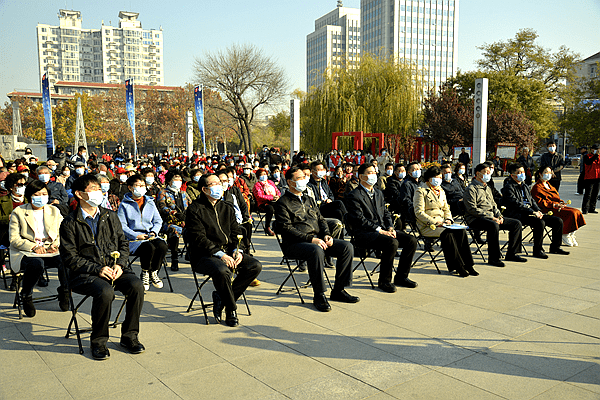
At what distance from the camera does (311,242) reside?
18.8ft

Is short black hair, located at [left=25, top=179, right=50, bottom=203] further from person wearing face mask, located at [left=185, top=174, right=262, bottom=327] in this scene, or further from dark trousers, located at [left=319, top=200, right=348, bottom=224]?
dark trousers, located at [left=319, top=200, right=348, bottom=224]

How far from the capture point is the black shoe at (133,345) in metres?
4.25

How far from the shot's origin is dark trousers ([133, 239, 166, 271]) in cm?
630

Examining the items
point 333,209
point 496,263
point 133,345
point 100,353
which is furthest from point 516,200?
point 100,353

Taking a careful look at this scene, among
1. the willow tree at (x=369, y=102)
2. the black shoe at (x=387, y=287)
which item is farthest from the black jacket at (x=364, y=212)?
the willow tree at (x=369, y=102)

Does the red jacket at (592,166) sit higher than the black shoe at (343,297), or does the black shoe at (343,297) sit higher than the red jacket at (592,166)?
the red jacket at (592,166)

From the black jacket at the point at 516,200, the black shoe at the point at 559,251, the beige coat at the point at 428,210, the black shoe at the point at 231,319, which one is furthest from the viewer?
the black jacket at the point at 516,200

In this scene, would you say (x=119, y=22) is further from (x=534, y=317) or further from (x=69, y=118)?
(x=534, y=317)

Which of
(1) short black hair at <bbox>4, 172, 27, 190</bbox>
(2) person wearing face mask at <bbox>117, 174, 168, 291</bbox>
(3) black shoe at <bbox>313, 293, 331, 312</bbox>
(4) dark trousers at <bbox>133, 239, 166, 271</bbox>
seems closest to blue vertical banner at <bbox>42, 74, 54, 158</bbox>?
(1) short black hair at <bbox>4, 172, 27, 190</bbox>

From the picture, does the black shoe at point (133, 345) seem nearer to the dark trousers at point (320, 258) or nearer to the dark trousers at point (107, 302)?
the dark trousers at point (107, 302)

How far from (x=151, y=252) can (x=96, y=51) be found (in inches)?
6179

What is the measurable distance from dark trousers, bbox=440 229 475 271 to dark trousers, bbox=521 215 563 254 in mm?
1927

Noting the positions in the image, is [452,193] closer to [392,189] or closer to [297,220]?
[392,189]

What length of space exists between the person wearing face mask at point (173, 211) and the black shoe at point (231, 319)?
2731 millimetres
